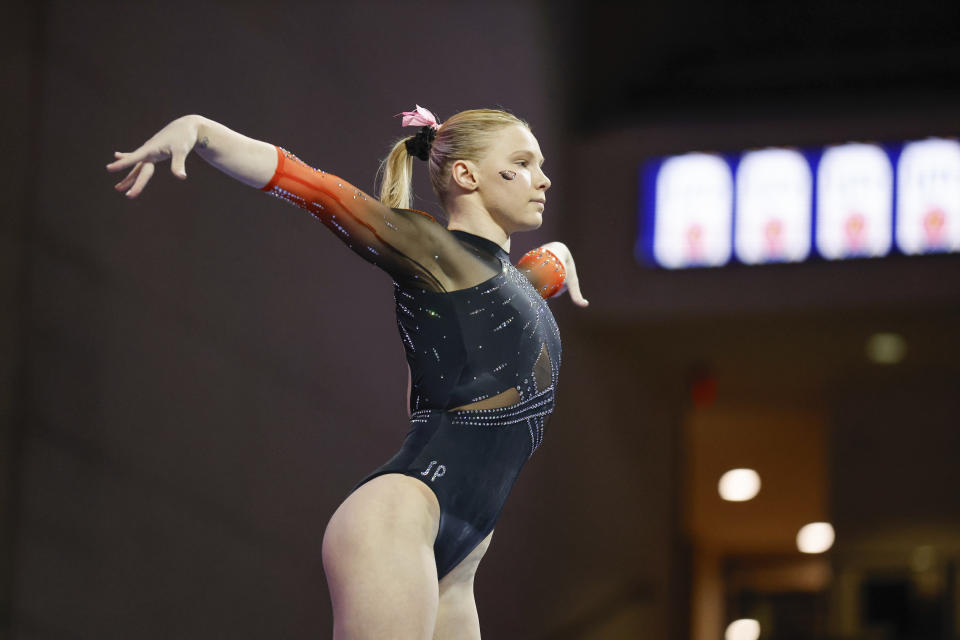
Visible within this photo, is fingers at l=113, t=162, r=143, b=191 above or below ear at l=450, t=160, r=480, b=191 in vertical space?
below

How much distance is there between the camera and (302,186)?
185 centimetres

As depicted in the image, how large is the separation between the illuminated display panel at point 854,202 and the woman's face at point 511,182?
178 inches

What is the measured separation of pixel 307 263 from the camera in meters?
3.70

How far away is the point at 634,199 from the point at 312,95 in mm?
3300

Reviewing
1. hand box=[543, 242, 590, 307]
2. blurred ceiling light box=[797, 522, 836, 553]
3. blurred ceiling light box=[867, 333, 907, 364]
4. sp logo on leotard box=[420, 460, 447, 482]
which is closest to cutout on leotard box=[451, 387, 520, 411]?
sp logo on leotard box=[420, 460, 447, 482]

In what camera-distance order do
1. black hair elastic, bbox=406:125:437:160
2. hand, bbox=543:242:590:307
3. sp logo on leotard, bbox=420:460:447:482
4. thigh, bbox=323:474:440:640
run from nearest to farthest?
thigh, bbox=323:474:440:640
sp logo on leotard, bbox=420:460:447:482
black hair elastic, bbox=406:125:437:160
hand, bbox=543:242:590:307

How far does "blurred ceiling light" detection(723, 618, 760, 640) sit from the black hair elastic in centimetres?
981

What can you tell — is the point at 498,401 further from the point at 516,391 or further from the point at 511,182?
the point at 511,182

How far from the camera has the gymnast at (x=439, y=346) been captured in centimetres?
178

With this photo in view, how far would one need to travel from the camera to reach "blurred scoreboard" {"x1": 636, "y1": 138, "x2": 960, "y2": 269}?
20.1ft

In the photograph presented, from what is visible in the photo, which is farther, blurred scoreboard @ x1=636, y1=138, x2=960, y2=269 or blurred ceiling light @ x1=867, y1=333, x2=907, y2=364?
blurred ceiling light @ x1=867, y1=333, x2=907, y2=364

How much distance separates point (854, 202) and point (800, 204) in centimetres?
27

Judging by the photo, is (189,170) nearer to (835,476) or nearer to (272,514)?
(272,514)

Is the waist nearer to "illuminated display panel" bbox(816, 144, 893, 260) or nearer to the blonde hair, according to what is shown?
the blonde hair
